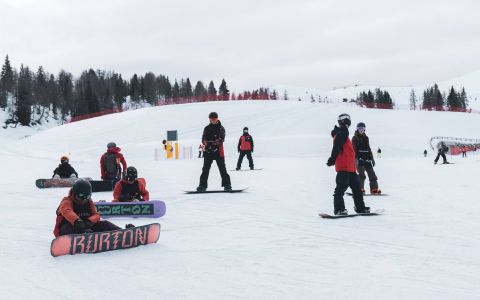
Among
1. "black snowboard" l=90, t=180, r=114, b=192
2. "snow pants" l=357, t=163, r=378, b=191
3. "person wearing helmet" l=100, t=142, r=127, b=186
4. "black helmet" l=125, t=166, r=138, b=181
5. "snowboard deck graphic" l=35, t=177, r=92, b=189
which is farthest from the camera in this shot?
"snowboard deck graphic" l=35, t=177, r=92, b=189

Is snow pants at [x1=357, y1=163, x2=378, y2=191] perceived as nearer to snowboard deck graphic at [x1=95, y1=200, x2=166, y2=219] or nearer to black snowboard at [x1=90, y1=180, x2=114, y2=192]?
snowboard deck graphic at [x1=95, y1=200, x2=166, y2=219]

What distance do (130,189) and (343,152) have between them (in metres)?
3.39

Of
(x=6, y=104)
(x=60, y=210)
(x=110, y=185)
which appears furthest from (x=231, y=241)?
(x=6, y=104)

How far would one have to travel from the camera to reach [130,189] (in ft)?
25.3

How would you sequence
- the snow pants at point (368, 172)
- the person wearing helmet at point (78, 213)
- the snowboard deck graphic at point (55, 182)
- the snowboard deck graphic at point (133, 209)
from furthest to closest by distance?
1. the snowboard deck graphic at point (55, 182)
2. the snow pants at point (368, 172)
3. the snowboard deck graphic at point (133, 209)
4. the person wearing helmet at point (78, 213)

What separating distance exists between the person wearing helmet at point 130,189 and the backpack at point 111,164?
3308 millimetres

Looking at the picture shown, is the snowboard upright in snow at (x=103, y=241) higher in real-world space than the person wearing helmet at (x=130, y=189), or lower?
lower

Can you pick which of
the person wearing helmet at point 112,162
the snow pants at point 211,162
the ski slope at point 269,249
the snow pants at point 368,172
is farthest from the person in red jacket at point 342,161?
the person wearing helmet at point 112,162

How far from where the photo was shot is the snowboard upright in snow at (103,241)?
4766 mm

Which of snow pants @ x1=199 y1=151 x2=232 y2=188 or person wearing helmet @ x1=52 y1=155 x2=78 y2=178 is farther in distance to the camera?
person wearing helmet @ x1=52 y1=155 x2=78 y2=178

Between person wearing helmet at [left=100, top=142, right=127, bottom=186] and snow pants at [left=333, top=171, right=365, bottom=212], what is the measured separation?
5353mm

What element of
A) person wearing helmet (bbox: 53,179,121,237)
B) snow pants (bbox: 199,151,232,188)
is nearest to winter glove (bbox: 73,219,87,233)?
person wearing helmet (bbox: 53,179,121,237)

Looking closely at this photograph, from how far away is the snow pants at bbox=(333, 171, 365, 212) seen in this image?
700 cm

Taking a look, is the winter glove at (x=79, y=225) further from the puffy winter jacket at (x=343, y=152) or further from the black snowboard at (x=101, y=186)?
the black snowboard at (x=101, y=186)
